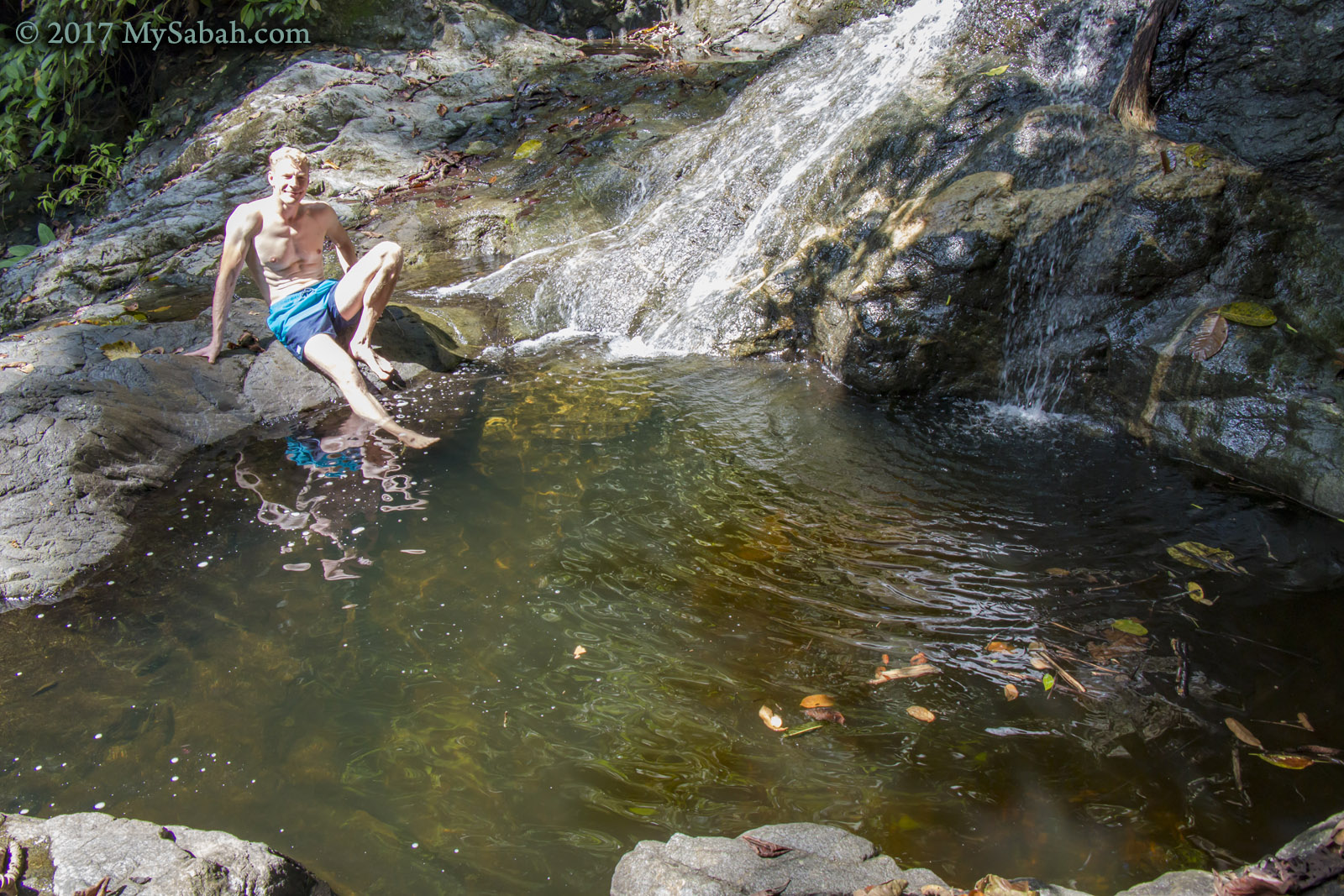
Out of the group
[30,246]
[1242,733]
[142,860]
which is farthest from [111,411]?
[30,246]

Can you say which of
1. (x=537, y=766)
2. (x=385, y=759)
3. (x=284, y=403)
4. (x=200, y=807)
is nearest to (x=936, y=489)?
(x=537, y=766)

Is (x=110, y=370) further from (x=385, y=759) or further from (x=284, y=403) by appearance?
(x=385, y=759)

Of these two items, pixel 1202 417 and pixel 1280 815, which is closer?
pixel 1280 815

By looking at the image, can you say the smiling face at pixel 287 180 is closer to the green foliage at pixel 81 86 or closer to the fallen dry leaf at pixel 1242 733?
the fallen dry leaf at pixel 1242 733

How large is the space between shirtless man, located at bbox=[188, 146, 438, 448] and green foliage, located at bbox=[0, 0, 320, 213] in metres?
6.97

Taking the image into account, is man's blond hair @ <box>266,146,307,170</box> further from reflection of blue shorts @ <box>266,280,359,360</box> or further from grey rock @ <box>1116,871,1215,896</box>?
grey rock @ <box>1116,871,1215,896</box>

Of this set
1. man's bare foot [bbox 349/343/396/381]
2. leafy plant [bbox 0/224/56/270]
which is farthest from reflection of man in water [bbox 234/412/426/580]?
leafy plant [bbox 0/224/56/270]

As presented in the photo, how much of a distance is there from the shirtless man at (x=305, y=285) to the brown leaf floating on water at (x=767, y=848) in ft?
10.8

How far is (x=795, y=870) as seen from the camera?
191 cm

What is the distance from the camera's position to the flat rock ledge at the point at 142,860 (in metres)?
1.81

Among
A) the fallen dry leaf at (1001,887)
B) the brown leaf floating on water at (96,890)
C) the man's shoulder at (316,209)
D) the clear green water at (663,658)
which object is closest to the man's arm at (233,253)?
the man's shoulder at (316,209)

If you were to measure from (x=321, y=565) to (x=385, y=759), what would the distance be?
122 cm

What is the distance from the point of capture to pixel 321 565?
3.41 m

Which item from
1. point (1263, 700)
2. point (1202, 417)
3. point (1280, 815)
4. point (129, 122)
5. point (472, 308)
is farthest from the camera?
point (129, 122)
